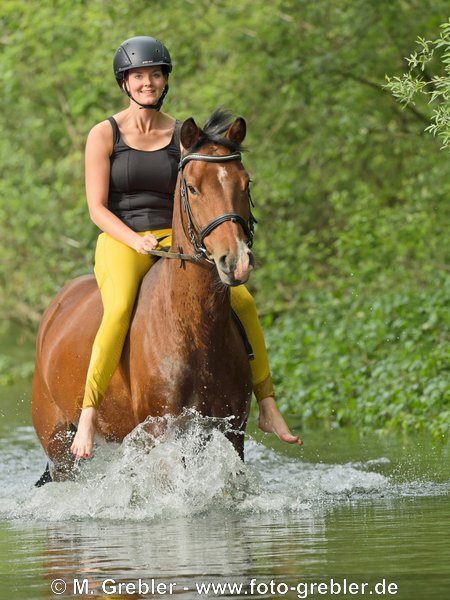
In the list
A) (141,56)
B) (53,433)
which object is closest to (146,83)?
(141,56)

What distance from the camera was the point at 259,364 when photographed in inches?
361

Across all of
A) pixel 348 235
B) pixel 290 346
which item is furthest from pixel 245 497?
pixel 348 235

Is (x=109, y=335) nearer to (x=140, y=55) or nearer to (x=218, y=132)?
(x=218, y=132)

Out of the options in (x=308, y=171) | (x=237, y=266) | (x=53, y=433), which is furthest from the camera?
(x=308, y=171)

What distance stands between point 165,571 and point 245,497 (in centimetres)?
232

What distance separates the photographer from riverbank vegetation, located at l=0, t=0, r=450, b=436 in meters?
17.1

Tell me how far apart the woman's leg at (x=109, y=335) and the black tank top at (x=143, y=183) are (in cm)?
34

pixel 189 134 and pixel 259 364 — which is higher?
pixel 189 134

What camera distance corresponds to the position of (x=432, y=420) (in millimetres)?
13703

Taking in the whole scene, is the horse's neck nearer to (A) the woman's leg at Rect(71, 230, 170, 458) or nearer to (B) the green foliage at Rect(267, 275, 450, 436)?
(A) the woman's leg at Rect(71, 230, 170, 458)

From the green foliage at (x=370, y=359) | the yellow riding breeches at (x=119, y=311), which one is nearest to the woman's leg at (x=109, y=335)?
the yellow riding breeches at (x=119, y=311)

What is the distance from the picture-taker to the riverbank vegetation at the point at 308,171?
17094 millimetres

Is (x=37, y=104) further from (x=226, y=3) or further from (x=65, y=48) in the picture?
(x=226, y=3)

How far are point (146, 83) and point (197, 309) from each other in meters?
1.57
